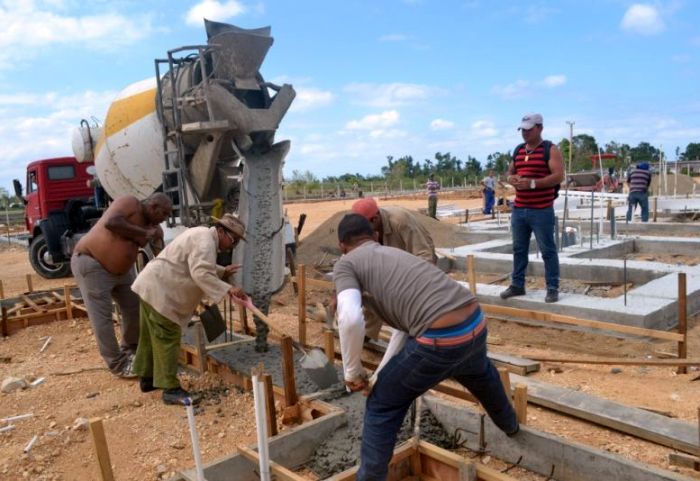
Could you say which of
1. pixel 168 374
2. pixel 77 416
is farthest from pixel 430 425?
pixel 77 416

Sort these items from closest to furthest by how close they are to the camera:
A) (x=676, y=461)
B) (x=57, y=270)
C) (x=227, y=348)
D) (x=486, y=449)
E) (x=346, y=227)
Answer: (x=346, y=227) → (x=676, y=461) → (x=486, y=449) → (x=227, y=348) → (x=57, y=270)

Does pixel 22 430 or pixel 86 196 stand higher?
pixel 86 196

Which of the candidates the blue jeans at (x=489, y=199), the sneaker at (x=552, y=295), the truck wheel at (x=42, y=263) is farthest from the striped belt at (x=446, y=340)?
the blue jeans at (x=489, y=199)

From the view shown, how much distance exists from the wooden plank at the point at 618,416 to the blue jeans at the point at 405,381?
42.1 inches

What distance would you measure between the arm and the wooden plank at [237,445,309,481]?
24.5 inches

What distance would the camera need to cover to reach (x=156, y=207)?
473 cm

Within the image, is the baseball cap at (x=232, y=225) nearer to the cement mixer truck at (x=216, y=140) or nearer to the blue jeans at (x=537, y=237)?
the cement mixer truck at (x=216, y=140)

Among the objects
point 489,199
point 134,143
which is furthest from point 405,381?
point 489,199

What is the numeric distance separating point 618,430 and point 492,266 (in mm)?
4925

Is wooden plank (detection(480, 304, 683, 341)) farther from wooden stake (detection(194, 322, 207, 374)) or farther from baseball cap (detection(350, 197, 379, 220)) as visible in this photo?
wooden stake (detection(194, 322, 207, 374))

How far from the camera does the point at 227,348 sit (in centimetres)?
511

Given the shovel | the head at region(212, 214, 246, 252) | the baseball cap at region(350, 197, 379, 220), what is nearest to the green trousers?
the shovel

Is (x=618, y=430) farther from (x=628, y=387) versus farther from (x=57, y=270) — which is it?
(x=57, y=270)

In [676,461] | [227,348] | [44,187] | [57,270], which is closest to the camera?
[676,461]
